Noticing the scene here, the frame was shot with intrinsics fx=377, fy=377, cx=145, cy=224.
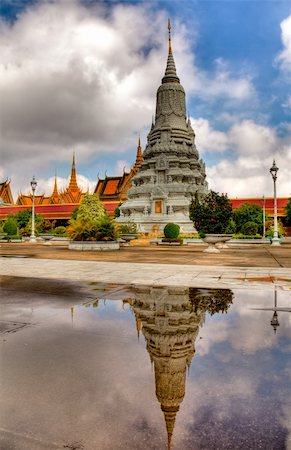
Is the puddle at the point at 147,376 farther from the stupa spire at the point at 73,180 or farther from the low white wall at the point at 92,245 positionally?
the stupa spire at the point at 73,180

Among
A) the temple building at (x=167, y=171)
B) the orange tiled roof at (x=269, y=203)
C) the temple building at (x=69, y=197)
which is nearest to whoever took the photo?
the temple building at (x=167, y=171)

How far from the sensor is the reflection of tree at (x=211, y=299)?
556 cm

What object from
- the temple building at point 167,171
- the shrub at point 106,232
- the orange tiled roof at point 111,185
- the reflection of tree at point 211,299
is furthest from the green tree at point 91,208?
the reflection of tree at point 211,299

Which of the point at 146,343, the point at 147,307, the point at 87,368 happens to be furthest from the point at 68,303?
the point at 87,368

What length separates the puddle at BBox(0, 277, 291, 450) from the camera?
2.19 meters

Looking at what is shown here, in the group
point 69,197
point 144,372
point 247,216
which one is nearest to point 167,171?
point 247,216

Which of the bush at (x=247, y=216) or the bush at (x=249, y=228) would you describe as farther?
the bush at (x=247, y=216)

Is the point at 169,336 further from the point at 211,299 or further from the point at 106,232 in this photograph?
the point at 106,232

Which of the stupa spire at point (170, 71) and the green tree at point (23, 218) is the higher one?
the stupa spire at point (170, 71)

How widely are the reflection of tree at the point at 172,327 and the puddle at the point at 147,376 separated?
0.01m

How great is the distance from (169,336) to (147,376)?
1.10 metres

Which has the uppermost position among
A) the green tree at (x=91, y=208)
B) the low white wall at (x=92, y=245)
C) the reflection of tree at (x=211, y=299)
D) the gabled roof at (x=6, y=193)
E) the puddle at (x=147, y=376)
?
the gabled roof at (x=6, y=193)

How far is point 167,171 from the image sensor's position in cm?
5097

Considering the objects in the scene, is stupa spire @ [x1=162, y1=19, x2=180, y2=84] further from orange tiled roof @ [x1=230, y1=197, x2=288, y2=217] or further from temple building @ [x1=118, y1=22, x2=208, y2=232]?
orange tiled roof @ [x1=230, y1=197, x2=288, y2=217]
